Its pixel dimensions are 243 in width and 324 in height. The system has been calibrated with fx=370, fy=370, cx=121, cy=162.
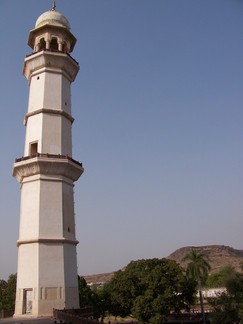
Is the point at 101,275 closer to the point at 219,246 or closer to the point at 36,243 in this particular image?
the point at 219,246

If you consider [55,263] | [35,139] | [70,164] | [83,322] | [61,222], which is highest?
[35,139]

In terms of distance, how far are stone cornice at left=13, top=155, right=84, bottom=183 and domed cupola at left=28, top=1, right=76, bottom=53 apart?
353 inches

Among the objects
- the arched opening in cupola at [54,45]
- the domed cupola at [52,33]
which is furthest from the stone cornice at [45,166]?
the arched opening in cupola at [54,45]

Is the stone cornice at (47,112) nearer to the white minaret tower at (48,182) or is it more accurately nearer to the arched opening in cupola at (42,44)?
the white minaret tower at (48,182)

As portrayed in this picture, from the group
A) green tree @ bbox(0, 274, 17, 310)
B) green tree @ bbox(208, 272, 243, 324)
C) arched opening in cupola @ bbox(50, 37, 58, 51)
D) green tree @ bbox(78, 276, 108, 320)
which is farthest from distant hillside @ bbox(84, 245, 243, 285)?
arched opening in cupola @ bbox(50, 37, 58, 51)

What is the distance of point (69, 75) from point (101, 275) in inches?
5986

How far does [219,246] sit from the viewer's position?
183 m

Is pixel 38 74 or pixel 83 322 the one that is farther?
pixel 38 74

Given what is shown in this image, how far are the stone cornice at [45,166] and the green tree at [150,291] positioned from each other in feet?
76.5

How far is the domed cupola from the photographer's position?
90.2 ft

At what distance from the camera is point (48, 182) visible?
22.9m

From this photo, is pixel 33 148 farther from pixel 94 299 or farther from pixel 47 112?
pixel 94 299

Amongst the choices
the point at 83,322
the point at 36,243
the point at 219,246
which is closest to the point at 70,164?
the point at 36,243

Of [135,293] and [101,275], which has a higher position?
[101,275]
